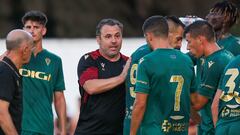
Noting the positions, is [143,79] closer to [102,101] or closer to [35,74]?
[102,101]

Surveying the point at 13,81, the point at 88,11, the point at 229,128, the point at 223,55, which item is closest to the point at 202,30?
the point at 223,55

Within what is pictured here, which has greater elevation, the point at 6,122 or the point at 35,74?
the point at 35,74

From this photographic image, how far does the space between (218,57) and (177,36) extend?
0.60 metres

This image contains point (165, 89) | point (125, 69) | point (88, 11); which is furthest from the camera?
point (88, 11)

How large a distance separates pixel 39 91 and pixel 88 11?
12.5 meters

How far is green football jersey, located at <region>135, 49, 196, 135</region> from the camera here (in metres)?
14.1

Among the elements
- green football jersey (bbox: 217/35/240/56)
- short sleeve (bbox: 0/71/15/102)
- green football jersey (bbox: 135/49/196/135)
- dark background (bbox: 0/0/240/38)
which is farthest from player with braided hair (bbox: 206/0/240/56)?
dark background (bbox: 0/0/240/38)

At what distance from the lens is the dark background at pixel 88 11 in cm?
2723

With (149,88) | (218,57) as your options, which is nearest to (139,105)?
(149,88)

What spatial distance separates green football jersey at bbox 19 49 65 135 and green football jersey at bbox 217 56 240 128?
2348 mm

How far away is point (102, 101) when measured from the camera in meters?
15.2

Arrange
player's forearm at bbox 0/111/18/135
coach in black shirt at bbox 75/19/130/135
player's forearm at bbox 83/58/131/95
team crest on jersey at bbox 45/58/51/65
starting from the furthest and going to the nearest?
team crest on jersey at bbox 45/58/51/65
coach in black shirt at bbox 75/19/130/135
player's forearm at bbox 83/58/131/95
player's forearm at bbox 0/111/18/135

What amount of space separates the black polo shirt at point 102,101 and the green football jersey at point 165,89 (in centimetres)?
95

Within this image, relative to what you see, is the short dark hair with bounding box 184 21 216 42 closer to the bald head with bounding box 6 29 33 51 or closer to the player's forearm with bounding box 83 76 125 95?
the player's forearm with bounding box 83 76 125 95
